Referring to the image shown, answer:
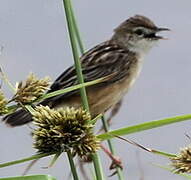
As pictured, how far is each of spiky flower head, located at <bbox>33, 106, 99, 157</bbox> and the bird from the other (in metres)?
1.46

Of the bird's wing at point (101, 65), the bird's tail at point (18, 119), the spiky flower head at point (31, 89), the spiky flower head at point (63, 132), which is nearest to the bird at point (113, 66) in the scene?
the bird's wing at point (101, 65)

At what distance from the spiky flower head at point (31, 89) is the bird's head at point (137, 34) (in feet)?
5.73

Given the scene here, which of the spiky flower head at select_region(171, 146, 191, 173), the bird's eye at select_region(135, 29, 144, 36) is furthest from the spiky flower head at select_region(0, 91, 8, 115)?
the bird's eye at select_region(135, 29, 144, 36)

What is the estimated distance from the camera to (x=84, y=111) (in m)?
1.14

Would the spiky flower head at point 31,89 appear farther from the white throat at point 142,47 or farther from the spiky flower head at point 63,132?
the white throat at point 142,47

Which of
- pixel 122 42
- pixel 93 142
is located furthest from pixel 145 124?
pixel 122 42

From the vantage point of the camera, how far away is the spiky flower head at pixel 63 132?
3.62ft

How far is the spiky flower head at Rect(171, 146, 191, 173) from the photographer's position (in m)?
1.13

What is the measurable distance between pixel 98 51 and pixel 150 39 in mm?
277

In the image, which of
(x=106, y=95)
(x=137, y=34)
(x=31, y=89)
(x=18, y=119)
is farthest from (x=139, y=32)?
(x=31, y=89)

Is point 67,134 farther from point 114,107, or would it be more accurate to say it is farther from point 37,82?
point 114,107

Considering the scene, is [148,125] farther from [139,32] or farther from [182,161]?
[139,32]

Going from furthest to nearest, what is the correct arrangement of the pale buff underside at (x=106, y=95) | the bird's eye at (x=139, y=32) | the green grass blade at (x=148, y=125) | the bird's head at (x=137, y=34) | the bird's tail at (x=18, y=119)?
the bird's eye at (x=139, y=32) < the bird's head at (x=137, y=34) < the pale buff underside at (x=106, y=95) < the bird's tail at (x=18, y=119) < the green grass blade at (x=148, y=125)

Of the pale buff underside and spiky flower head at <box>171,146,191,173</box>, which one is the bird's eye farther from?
spiky flower head at <box>171,146,191,173</box>
